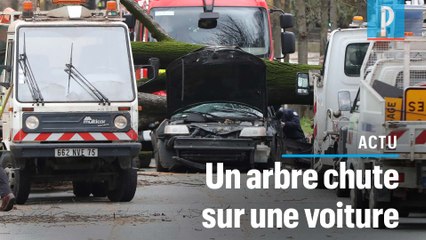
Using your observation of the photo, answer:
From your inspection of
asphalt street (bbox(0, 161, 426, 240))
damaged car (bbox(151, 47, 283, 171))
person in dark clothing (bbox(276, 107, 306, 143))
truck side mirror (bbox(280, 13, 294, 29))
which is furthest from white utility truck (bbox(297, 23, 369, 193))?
truck side mirror (bbox(280, 13, 294, 29))

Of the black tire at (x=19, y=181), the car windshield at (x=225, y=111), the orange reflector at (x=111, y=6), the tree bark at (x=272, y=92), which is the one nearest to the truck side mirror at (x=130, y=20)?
the tree bark at (x=272, y=92)

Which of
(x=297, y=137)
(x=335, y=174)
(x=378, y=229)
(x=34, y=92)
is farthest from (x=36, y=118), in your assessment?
(x=297, y=137)

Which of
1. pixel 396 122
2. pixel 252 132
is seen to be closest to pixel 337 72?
pixel 252 132

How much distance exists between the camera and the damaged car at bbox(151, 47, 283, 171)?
22859mm

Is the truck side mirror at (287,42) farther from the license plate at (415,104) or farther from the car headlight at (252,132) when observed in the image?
the license plate at (415,104)

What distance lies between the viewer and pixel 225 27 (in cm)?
2844

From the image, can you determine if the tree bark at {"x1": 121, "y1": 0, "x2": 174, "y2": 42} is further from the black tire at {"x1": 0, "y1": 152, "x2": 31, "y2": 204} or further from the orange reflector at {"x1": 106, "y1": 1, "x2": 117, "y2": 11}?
the black tire at {"x1": 0, "y1": 152, "x2": 31, "y2": 204}

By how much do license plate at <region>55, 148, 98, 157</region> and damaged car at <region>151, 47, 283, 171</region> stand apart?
3.13m

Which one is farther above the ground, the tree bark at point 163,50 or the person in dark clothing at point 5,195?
the tree bark at point 163,50

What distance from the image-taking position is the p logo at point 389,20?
702 inches

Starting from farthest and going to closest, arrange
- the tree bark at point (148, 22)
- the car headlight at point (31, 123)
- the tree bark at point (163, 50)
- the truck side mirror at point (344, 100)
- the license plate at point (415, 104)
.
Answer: the tree bark at point (148, 22), the tree bark at point (163, 50), the truck side mirror at point (344, 100), the car headlight at point (31, 123), the license plate at point (415, 104)

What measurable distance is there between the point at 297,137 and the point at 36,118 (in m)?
8.24

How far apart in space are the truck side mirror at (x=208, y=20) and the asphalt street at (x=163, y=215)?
4344 mm

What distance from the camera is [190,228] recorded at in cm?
1630
